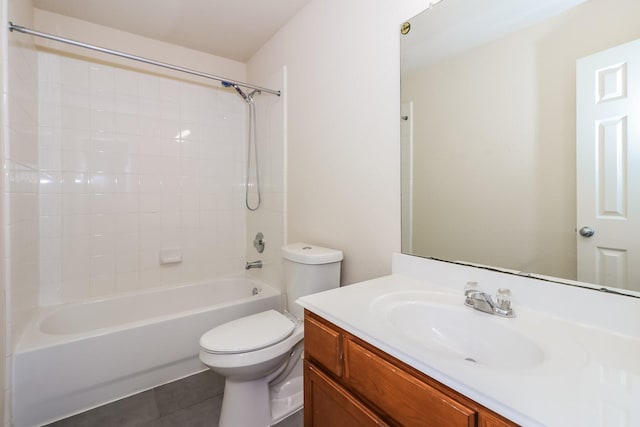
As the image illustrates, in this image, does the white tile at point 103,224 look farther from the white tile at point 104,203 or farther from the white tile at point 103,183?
the white tile at point 103,183

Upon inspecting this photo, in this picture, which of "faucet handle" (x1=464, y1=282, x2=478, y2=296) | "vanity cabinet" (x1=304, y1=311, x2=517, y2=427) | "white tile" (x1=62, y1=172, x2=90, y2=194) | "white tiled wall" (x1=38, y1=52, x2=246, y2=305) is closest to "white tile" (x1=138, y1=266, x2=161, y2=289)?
"white tiled wall" (x1=38, y1=52, x2=246, y2=305)

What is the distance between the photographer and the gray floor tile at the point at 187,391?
158 centimetres

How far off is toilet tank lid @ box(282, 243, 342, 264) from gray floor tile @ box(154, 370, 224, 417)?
94 cm

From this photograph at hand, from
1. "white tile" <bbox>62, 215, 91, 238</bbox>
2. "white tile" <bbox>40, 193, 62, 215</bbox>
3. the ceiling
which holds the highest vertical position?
the ceiling

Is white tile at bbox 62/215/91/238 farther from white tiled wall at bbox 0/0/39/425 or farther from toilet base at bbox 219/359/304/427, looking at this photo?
toilet base at bbox 219/359/304/427

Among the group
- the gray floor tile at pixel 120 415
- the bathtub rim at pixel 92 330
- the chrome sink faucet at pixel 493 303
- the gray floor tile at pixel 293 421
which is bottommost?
the gray floor tile at pixel 293 421

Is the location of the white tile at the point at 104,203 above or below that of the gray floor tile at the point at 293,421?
above

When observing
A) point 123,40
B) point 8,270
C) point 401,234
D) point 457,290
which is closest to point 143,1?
point 123,40

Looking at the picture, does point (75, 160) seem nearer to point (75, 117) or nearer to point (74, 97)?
point (75, 117)

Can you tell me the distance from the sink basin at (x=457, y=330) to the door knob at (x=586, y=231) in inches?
12.6

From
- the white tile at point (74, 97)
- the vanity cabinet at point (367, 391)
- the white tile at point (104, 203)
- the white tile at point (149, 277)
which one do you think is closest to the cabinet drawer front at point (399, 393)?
the vanity cabinet at point (367, 391)

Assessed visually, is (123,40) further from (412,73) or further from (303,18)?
(412,73)

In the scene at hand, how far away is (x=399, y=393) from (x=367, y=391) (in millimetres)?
122

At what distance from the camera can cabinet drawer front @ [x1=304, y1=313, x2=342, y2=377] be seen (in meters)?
0.88
